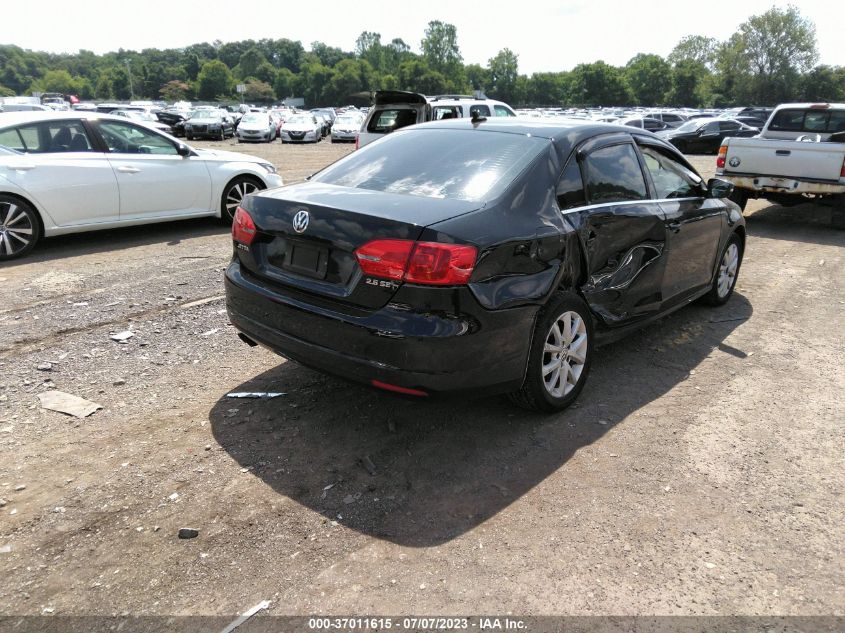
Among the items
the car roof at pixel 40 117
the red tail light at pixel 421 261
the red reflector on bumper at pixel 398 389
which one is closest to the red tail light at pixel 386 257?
the red tail light at pixel 421 261

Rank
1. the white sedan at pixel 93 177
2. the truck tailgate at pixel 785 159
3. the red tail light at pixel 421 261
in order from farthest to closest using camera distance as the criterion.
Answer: the truck tailgate at pixel 785 159
the white sedan at pixel 93 177
the red tail light at pixel 421 261

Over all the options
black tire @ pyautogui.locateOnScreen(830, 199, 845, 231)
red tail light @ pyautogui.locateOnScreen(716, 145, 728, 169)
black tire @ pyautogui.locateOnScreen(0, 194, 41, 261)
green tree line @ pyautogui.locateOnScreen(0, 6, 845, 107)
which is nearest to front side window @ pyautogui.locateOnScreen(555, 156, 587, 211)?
black tire @ pyautogui.locateOnScreen(0, 194, 41, 261)

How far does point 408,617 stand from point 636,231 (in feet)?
9.98

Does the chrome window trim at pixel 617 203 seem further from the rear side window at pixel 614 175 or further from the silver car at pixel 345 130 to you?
the silver car at pixel 345 130

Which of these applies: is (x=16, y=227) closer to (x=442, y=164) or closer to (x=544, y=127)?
(x=442, y=164)

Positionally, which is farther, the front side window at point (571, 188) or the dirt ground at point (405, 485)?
the front side window at point (571, 188)

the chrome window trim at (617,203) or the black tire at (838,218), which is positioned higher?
the chrome window trim at (617,203)

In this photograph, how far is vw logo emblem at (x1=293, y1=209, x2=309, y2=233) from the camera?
350 centimetres

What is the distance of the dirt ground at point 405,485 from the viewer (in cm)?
261

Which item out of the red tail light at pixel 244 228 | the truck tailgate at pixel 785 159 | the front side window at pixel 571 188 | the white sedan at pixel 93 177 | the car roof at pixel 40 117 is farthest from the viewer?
the truck tailgate at pixel 785 159

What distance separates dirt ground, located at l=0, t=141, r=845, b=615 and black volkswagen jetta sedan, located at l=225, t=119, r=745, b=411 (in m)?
0.36

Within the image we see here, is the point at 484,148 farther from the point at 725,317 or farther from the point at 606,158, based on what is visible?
the point at 725,317

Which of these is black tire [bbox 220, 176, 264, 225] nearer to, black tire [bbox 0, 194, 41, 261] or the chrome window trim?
black tire [bbox 0, 194, 41, 261]

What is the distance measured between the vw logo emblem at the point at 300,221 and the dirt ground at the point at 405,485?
101 cm
